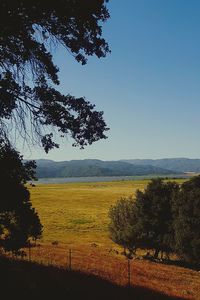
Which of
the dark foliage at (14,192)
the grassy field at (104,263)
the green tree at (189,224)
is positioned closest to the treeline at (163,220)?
the green tree at (189,224)

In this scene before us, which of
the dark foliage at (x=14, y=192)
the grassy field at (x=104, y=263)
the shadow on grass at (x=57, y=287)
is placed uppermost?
the dark foliage at (x=14, y=192)

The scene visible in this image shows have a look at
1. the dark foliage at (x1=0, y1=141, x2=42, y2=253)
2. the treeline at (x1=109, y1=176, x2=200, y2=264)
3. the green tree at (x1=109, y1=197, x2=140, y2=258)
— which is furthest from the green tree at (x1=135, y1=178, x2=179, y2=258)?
the dark foliage at (x1=0, y1=141, x2=42, y2=253)

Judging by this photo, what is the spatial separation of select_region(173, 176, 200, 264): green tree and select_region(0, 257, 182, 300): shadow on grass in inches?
743

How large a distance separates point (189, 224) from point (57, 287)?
1080 inches

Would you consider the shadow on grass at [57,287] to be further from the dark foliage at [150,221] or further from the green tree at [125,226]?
the green tree at [125,226]

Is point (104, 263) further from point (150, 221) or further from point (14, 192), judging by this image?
point (14, 192)

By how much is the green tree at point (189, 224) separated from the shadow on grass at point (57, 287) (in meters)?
18.9

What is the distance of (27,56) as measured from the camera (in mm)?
15109

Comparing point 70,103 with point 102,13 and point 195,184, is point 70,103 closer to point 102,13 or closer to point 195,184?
point 102,13

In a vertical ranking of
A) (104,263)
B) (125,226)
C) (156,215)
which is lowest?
(104,263)

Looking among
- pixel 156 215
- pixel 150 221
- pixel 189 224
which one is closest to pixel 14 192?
pixel 189 224

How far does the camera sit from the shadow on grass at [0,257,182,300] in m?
18.0

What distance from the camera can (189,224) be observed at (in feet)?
149

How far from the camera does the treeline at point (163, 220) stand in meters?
45.2
